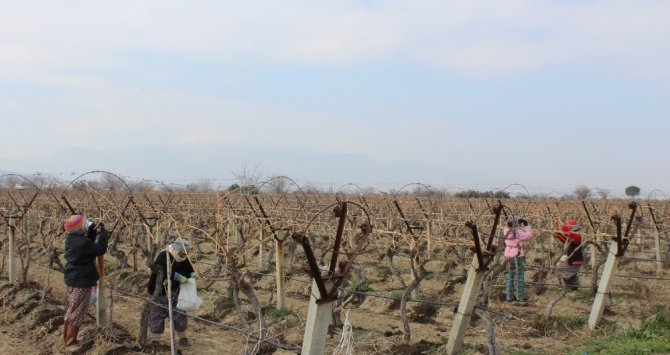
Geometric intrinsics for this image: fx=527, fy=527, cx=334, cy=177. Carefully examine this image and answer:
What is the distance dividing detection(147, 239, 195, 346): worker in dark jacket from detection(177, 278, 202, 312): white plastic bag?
71 millimetres

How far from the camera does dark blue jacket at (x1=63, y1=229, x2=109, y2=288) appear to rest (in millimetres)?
5727

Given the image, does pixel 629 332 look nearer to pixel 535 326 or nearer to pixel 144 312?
pixel 535 326

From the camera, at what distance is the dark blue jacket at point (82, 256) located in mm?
5727

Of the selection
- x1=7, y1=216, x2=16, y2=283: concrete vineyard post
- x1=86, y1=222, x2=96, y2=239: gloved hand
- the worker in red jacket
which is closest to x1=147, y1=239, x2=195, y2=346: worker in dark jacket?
x1=86, y1=222, x2=96, y2=239: gloved hand

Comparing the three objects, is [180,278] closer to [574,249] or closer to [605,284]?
[605,284]

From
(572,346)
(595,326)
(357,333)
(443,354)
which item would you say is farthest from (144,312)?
(595,326)

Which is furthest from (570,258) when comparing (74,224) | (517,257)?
(74,224)

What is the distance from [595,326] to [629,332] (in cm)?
43

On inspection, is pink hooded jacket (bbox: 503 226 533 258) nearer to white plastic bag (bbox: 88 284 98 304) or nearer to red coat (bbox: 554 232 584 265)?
red coat (bbox: 554 232 584 265)

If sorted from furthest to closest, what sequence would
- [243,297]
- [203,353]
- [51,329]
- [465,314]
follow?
[243,297], [51,329], [203,353], [465,314]

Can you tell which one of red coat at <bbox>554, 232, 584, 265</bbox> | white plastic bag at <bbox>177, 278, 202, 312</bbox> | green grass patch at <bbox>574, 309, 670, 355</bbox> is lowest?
green grass patch at <bbox>574, 309, 670, 355</bbox>

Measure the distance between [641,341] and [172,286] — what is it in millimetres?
5780

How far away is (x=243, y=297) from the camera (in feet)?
30.8

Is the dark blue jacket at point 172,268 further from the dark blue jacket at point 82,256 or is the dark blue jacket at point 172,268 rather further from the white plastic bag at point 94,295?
the white plastic bag at point 94,295
